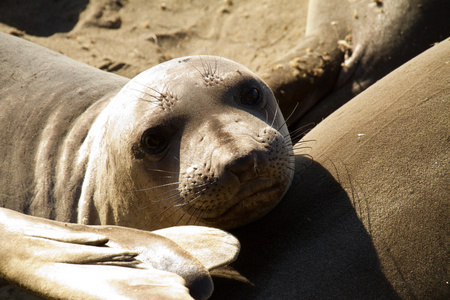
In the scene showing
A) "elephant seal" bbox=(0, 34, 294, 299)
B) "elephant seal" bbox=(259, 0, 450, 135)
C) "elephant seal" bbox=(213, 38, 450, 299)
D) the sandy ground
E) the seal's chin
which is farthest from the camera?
the sandy ground

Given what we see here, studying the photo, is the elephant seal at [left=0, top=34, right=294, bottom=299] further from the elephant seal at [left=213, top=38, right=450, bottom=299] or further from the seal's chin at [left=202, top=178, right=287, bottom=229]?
the elephant seal at [left=213, top=38, right=450, bottom=299]

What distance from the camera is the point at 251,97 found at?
261 cm


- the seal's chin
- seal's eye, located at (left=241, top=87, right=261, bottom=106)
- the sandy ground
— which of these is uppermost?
seal's eye, located at (left=241, top=87, right=261, bottom=106)

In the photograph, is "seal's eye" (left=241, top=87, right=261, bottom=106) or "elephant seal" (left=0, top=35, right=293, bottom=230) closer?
"elephant seal" (left=0, top=35, right=293, bottom=230)

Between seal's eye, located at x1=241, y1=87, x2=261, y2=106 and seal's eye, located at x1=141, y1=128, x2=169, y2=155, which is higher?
seal's eye, located at x1=241, y1=87, x2=261, y2=106

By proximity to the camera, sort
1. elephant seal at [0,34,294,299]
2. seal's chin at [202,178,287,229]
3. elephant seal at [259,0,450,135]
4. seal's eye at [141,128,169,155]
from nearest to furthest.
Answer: elephant seal at [0,34,294,299], seal's chin at [202,178,287,229], seal's eye at [141,128,169,155], elephant seal at [259,0,450,135]

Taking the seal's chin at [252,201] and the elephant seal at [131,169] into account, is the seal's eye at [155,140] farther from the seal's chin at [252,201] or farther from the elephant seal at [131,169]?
the seal's chin at [252,201]

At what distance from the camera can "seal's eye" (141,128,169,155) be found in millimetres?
2486

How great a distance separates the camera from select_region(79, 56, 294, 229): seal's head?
7.09 ft

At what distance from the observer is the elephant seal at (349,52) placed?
382 cm

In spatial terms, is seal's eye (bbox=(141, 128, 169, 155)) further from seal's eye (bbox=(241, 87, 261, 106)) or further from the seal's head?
seal's eye (bbox=(241, 87, 261, 106))

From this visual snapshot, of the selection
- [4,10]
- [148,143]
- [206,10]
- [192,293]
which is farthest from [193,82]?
[4,10]

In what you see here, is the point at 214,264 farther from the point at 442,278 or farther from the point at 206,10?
the point at 206,10

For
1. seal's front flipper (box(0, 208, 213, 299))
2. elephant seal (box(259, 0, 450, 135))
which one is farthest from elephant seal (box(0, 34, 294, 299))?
elephant seal (box(259, 0, 450, 135))
